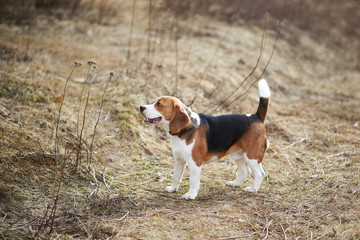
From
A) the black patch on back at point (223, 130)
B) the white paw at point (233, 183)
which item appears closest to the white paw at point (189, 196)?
the black patch on back at point (223, 130)

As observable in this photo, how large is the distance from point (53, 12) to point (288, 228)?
452 inches

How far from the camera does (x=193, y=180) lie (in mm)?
5352

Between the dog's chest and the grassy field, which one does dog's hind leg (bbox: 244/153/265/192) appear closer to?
the grassy field

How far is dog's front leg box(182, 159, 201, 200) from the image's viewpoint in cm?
527

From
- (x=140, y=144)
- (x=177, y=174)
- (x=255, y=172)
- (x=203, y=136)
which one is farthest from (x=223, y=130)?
(x=140, y=144)

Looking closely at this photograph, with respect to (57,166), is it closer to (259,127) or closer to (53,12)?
(259,127)

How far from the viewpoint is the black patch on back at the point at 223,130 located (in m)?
5.43

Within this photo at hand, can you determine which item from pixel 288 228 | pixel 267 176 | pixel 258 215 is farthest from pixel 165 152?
pixel 288 228

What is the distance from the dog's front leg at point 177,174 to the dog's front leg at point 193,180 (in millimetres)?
250

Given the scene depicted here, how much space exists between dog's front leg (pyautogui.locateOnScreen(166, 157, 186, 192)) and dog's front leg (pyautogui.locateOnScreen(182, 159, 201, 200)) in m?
0.25

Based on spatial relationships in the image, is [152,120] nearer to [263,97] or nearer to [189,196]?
[189,196]

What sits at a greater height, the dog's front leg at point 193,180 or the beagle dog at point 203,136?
the beagle dog at point 203,136

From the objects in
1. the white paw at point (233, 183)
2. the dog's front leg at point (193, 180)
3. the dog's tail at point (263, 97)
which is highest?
the dog's tail at point (263, 97)

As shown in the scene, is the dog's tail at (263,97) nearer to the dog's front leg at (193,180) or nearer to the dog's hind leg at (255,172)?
the dog's hind leg at (255,172)
